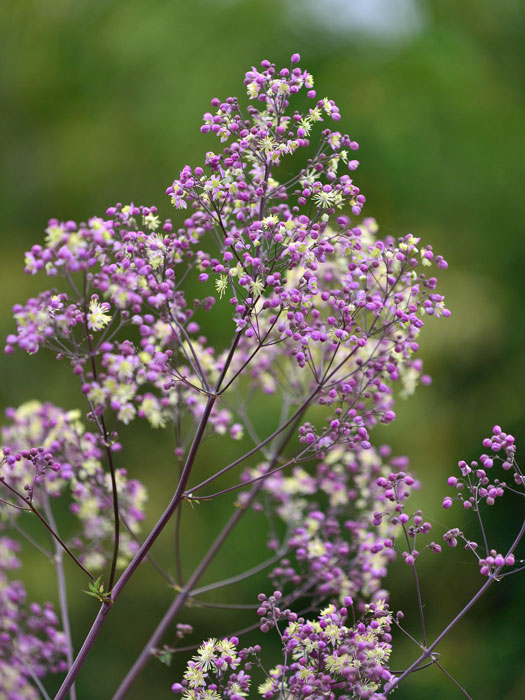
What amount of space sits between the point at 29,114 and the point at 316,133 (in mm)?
1403

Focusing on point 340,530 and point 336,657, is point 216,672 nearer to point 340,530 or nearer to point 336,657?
point 336,657

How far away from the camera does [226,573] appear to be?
7.40 feet

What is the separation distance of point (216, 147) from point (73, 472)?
1630 mm

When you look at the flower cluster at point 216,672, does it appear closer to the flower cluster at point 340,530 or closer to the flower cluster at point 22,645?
the flower cluster at point 340,530

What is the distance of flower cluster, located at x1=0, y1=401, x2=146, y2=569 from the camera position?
0.93m

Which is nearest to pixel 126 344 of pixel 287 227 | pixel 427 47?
pixel 287 227

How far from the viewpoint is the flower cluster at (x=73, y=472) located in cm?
93

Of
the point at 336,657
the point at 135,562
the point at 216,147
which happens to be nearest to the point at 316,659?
the point at 336,657

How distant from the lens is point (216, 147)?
7.80 feet

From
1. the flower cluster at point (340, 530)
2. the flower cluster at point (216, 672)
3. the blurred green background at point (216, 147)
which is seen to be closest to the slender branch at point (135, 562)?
the flower cluster at point (216, 672)

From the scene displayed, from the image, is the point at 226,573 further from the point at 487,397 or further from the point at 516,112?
the point at 516,112

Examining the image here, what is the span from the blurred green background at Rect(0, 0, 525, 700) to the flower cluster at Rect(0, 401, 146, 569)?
38.5 inches

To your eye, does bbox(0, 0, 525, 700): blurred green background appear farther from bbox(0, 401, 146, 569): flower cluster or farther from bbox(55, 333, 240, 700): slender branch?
bbox(55, 333, 240, 700): slender branch

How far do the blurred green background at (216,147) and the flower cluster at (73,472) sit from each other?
0.98 m
